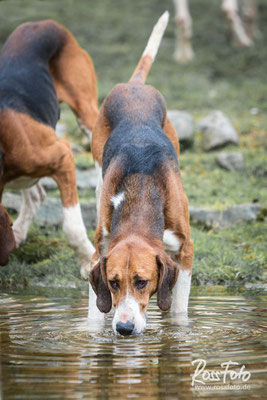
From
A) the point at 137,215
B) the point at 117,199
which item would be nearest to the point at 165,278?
the point at 137,215

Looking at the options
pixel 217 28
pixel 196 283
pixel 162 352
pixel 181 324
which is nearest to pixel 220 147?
pixel 196 283

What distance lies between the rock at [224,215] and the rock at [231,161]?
8.02ft

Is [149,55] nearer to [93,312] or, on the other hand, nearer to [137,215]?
[137,215]

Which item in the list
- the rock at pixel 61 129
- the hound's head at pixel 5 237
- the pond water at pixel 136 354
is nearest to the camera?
the pond water at pixel 136 354

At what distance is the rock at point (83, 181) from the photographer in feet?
32.0

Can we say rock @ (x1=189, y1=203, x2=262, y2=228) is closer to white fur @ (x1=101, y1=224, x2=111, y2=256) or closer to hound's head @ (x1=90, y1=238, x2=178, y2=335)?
white fur @ (x1=101, y1=224, x2=111, y2=256)

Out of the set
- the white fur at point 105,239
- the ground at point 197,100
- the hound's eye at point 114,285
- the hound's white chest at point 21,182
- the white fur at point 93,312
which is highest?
the hound's eye at point 114,285

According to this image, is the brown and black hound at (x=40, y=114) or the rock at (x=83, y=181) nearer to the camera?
the brown and black hound at (x=40, y=114)

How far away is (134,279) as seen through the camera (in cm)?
452

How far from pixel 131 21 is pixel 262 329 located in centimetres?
1969

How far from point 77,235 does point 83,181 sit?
2694mm

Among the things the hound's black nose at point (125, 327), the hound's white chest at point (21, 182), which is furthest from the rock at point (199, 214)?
the hound's black nose at point (125, 327)

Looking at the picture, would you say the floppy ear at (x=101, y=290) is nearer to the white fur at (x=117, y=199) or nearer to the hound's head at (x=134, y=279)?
the hound's head at (x=134, y=279)

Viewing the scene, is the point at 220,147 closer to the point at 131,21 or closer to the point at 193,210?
the point at 193,210
